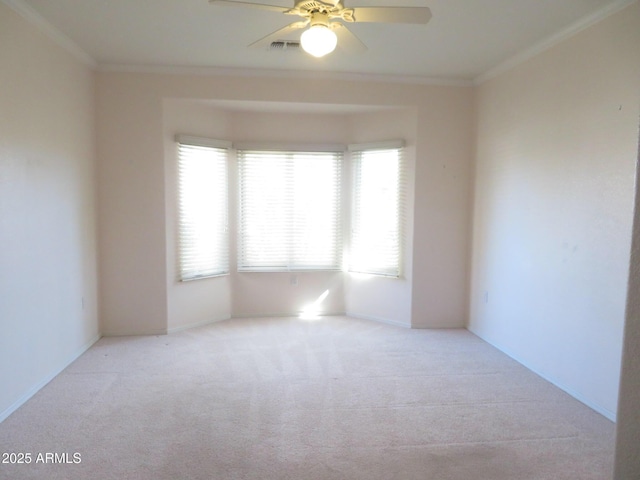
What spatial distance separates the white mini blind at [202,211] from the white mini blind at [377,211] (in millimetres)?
1585

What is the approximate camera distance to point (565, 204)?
10.7 feet

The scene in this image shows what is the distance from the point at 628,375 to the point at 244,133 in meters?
4.81

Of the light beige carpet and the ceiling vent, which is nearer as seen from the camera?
the light beige carpet

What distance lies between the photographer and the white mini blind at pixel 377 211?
488cm

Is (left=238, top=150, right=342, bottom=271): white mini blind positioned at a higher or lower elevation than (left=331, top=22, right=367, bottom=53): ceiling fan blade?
lower

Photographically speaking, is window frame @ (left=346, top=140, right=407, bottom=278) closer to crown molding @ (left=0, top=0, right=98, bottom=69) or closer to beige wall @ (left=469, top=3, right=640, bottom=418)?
beige wall @ (left=469, top=3, right=640, bottom=418)

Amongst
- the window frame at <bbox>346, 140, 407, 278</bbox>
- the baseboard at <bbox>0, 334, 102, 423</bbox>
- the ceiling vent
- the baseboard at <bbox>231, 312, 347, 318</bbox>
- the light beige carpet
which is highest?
the ceiling vent

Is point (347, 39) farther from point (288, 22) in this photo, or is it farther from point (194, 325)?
point (194, 325)

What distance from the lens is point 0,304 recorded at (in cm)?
272

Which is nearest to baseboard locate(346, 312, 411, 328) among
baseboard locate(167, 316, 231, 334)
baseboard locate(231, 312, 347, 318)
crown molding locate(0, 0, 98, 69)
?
baseboard locate(231, 312, 347, 318)

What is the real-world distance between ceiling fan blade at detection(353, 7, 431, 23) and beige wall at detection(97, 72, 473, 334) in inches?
80.1

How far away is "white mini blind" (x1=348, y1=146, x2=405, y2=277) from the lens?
4879 millimetres

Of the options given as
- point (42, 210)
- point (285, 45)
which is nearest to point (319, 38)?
point (285, 45)

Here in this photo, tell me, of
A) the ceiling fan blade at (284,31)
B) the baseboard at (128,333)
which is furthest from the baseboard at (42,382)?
the ceiling fan blade at (284,31)
